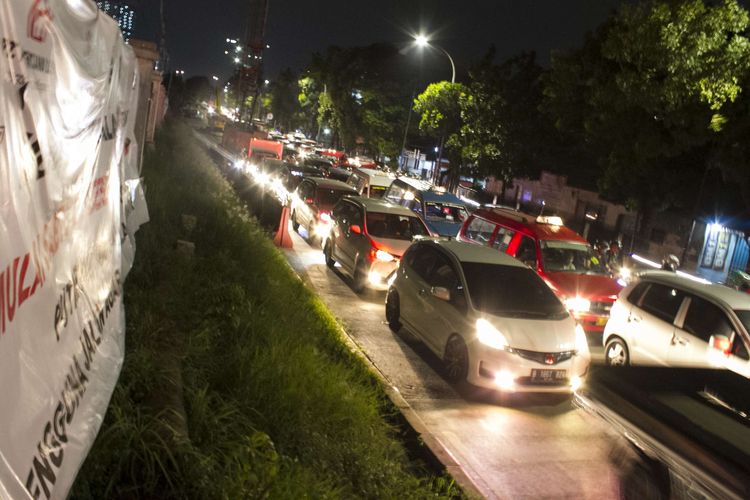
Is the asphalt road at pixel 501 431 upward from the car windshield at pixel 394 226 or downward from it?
downward

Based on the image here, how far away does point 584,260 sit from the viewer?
480 inches

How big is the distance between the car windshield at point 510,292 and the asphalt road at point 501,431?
1.01 m

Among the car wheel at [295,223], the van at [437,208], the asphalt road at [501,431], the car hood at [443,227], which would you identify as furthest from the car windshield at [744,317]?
the car wheel at [295,223]

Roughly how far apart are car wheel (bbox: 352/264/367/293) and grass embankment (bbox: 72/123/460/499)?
11.3 ft

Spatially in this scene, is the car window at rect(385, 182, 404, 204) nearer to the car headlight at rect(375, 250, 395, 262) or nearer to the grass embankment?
the car headlight at rect(375, 250, 395, 262)

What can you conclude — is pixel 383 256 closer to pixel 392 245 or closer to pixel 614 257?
pixel 392 245

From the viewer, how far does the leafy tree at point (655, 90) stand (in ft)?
59.3

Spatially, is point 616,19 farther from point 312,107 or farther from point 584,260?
point 312,107

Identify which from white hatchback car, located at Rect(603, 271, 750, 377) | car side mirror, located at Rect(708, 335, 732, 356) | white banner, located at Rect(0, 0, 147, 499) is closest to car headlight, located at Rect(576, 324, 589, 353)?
white hatchback car, located at Rect(603, 271, 750, 377)

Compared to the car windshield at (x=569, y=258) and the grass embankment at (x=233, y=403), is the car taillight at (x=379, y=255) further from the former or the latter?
the grass embankment at (x=233, y=403)

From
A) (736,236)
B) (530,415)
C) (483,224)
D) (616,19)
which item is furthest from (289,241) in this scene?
(736,236)

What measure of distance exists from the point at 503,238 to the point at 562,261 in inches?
47.2

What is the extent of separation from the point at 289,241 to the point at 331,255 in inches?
79.1

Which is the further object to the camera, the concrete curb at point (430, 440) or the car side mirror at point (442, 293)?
the car side mirror at point (442, 293)
